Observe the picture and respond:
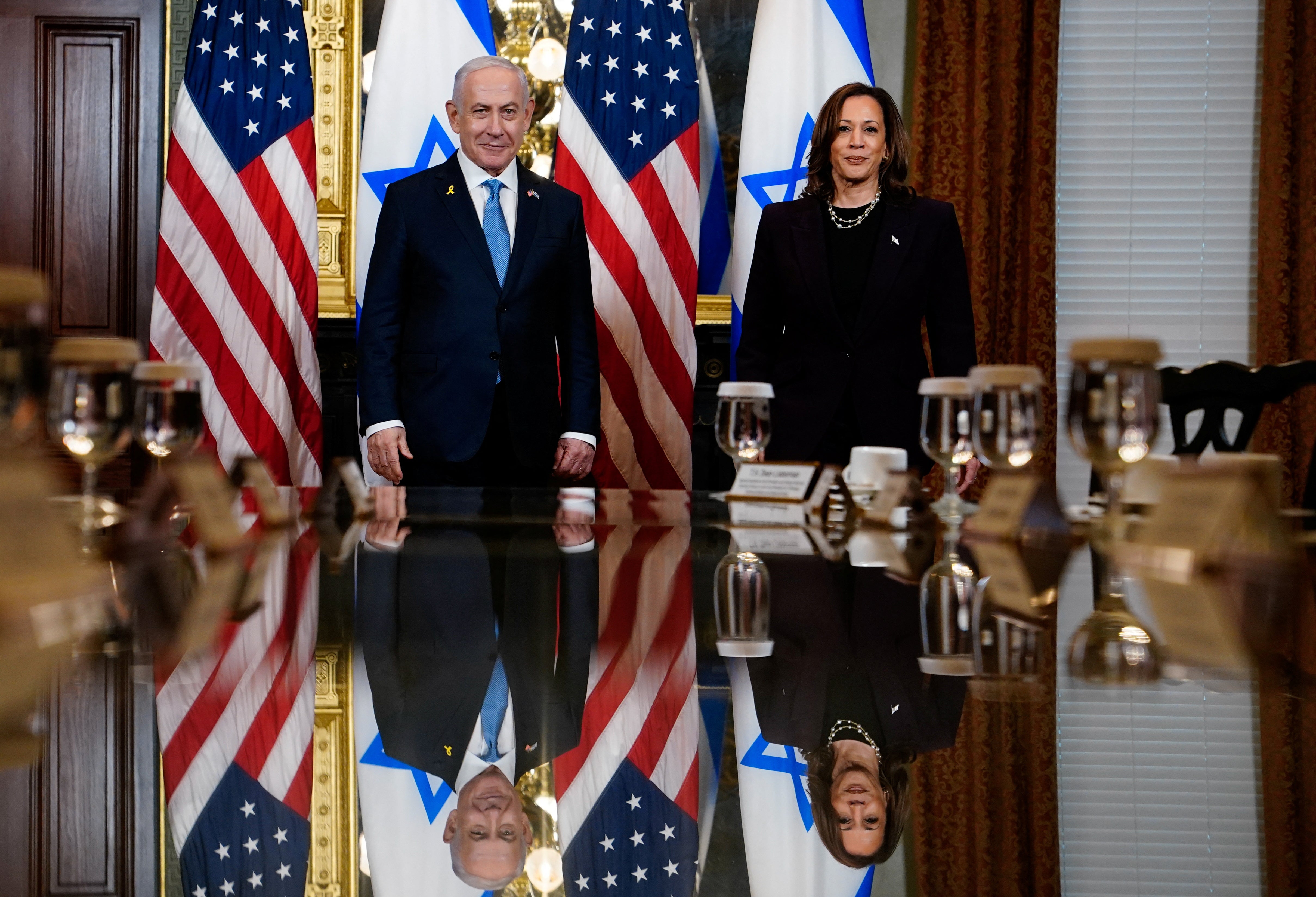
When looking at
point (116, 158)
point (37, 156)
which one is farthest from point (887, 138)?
point (37, 156)

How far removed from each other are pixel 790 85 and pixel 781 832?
4.05m

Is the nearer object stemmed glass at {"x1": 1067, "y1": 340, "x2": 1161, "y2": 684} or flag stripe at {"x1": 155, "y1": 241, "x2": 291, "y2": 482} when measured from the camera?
stemmed glass at {"x1": 1067, "y1": 340, "x2": 1161, "y2": 684}

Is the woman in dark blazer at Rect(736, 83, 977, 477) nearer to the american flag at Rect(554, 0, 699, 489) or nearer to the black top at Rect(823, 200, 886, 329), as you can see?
the black top at Rect(823, 200, 886, 329)

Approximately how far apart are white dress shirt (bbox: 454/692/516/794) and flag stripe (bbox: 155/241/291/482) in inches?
139

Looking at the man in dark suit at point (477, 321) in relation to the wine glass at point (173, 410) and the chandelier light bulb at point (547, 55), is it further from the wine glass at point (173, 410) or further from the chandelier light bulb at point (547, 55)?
the wine glass at point (173, 410)

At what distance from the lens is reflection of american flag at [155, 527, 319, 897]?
1.29 feet

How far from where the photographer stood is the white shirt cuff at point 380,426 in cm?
302

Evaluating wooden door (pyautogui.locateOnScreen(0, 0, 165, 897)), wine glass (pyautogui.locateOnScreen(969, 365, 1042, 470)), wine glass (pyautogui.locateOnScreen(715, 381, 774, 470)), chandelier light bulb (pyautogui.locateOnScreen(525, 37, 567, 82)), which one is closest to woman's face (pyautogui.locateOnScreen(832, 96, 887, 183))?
wine glass (pyautogui.locateOnScreen(715, 381, 774, 470))

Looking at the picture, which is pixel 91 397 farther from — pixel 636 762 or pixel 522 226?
pixel 522 226

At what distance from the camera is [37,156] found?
4641mm

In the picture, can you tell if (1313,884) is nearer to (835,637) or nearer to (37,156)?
(835,637)

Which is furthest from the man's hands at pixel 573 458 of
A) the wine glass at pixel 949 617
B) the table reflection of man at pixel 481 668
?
the wine glass at pixel 949 617

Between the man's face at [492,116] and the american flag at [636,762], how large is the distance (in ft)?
8.04

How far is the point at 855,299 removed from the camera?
2859mm
